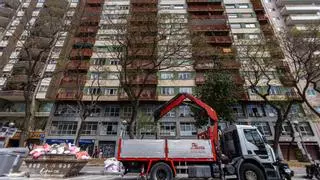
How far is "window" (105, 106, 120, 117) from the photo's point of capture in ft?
120

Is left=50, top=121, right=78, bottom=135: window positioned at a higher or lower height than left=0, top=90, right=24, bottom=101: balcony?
lower

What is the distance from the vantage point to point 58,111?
36594mm

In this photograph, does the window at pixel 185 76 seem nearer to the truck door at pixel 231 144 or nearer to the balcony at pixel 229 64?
the balcony at pixel 229 64

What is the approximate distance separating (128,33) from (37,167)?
44.7ft

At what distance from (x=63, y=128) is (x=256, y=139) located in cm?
3076

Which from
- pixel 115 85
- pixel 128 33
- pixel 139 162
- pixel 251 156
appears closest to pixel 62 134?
pixel 115 85

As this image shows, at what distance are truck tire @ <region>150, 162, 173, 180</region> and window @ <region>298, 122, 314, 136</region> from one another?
104 feet

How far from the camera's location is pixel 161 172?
Result: 10.5 m

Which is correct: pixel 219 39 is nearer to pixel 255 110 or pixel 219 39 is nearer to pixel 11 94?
pixel 255 110

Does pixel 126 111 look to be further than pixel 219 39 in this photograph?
No

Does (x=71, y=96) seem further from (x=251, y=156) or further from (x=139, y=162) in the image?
(x=251, y=156)

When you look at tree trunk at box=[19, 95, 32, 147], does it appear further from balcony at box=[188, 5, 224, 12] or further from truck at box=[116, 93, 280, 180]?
balcony at box=[188, 5, 224, 12]

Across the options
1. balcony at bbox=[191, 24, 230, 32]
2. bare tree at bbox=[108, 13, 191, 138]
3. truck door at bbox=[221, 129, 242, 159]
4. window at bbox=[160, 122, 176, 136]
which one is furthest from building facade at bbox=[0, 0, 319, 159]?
truck door at bbox=[221, 129, 242, 159]

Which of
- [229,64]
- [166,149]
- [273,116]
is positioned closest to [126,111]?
[229,64]
